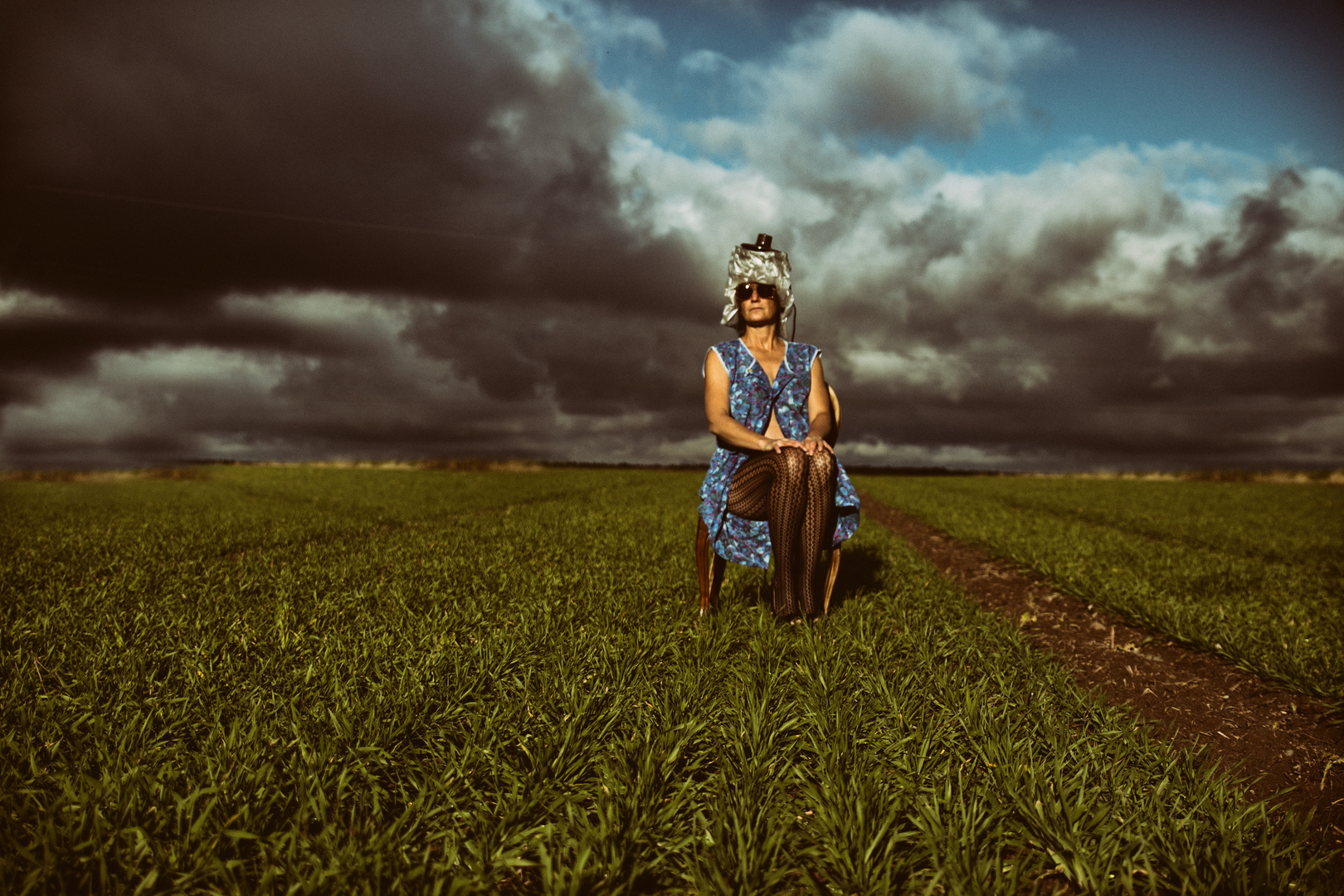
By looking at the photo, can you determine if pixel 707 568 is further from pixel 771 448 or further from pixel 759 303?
pixel 759 303

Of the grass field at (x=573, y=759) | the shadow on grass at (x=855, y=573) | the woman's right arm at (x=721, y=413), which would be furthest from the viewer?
the shadow on grass at (x=855, y=573)

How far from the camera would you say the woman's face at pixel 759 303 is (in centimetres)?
507

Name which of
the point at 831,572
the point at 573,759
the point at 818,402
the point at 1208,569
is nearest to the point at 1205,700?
the point at 831,572

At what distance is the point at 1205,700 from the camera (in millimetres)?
4168


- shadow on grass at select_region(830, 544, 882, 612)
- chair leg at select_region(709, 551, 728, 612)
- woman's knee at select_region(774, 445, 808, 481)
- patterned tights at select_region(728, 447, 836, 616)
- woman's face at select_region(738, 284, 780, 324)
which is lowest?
shadow on grass at select_region(830, 544, 882, 612)

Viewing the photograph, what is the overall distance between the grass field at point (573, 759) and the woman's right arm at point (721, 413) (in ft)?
4.33

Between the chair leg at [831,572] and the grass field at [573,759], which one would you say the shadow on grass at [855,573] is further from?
the grass field at [573,759]

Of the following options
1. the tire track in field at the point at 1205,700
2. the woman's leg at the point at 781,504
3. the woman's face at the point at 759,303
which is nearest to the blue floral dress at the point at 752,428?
the woman's leg at the point at 781,504

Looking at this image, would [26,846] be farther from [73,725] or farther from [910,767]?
[910,767]

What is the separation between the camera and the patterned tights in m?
4.47

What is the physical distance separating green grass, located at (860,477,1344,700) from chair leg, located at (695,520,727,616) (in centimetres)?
386

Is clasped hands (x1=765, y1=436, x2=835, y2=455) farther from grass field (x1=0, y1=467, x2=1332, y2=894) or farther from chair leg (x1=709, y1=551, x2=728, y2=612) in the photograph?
grass field (x1=0, y1=467, x2=1332, y2=894)

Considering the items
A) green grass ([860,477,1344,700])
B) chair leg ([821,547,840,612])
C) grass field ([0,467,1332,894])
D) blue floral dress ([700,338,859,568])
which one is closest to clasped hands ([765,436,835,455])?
blue floral dress ([700,338,859,568])

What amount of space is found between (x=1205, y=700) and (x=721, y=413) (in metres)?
3.74
